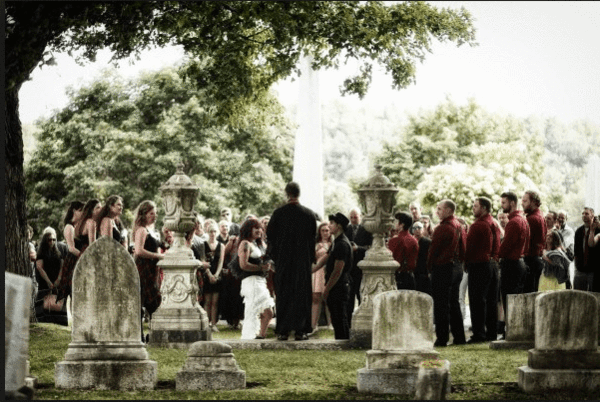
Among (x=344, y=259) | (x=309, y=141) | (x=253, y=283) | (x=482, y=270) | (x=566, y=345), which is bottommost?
(x=566, y=345)

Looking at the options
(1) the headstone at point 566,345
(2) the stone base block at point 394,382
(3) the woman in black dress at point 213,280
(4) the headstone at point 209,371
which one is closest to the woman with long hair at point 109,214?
(4) the headstone at point 209,371

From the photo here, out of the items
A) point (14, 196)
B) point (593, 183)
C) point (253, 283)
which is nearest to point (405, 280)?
point (253, 283)

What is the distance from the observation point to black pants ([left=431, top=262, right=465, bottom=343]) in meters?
15.4

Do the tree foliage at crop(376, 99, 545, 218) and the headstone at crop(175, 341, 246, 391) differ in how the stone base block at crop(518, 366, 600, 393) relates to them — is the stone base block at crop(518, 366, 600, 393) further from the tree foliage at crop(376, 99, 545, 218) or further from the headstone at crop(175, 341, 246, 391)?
the tree foliage at crop(376, 99, 545, 218)

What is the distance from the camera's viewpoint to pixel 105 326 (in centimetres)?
1107

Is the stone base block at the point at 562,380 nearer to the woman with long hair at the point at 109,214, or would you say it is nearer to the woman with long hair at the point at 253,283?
the woman with long hair at the point at 253,283

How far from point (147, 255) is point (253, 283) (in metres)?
1.67

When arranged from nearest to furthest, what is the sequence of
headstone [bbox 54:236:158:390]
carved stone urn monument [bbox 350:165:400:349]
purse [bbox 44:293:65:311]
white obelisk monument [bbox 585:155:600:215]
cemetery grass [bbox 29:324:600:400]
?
1. cemetery grass [bbox 29:324:600:400]
2. headstone [bbox 54:236:158:390]
3. carved stone urn monument [bbox 350:165:400:349]
4. purse [bbox 44:293:65:311]
5. white obelisk monument [bbox 585:155:600:215]

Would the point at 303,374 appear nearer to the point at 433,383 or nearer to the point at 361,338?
the point at 433,383

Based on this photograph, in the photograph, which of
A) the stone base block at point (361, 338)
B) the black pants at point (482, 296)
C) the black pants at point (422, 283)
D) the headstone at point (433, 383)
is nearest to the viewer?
the headstone at point (433, 383)

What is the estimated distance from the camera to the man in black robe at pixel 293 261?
49.5 ft

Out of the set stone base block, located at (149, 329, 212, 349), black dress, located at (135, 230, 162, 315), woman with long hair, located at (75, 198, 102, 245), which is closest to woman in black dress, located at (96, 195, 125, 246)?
woman with long hair, located at (75, 198, 102, 245)

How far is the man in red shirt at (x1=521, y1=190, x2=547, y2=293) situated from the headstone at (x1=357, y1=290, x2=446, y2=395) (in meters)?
4.93

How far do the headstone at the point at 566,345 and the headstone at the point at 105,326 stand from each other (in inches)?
151
